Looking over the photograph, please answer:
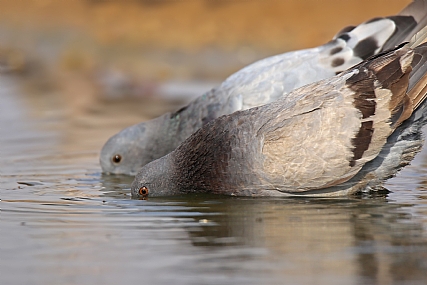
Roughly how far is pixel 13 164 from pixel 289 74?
3.61m

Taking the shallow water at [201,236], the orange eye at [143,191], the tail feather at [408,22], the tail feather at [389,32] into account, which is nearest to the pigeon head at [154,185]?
the orange eye at [143,191]

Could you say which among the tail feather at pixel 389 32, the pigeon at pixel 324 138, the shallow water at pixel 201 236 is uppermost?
the tail feather at pixel 389 32

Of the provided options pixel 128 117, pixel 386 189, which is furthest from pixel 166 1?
pixel 386 189

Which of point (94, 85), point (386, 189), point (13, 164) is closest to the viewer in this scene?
point (386, 189)

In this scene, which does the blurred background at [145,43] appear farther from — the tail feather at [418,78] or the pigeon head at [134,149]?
the tail feather at [418,78]

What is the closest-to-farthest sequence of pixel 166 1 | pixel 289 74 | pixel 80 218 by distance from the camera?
pixel 80 218 < pixel 289 74 < pixel 166 1

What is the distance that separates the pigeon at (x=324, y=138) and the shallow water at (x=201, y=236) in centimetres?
18

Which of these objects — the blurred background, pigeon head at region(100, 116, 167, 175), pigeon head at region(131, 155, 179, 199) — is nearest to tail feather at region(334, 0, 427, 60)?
pigeon head at region(100, 116, 167, 175)

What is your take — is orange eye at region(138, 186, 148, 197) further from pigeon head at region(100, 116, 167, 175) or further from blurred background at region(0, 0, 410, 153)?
blurred background at region(0, 0, 410, 153)

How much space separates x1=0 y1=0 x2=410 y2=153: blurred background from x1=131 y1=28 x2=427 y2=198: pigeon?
21.7ft

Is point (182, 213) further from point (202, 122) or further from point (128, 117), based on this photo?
point (128, 117)

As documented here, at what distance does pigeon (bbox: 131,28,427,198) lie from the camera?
24.8 feet

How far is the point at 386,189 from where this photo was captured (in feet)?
27.3

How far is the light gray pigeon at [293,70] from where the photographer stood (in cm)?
944
